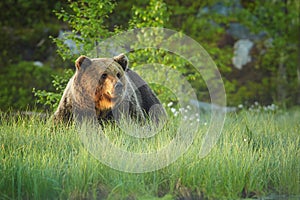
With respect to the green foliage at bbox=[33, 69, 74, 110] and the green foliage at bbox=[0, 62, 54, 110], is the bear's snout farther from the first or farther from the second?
the green foliage at bbox=[0, 62, 54, 110]

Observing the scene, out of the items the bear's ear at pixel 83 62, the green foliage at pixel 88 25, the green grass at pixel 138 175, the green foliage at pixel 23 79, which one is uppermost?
the green foliage at pixel 88 25

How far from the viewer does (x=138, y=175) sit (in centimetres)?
447

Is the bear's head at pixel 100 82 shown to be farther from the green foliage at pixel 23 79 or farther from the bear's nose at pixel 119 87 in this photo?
the green foliage at pixel 23 79

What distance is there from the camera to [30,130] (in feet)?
17.6

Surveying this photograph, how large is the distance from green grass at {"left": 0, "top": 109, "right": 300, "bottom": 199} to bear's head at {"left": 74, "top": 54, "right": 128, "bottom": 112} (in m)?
0.42

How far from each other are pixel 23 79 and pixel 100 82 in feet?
19.6

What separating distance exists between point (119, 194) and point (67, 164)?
1.88 feet

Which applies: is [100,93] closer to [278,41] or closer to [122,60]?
[122,60]

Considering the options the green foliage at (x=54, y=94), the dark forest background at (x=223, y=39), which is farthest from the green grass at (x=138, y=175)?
the dark forest background at (x=223, y=39)

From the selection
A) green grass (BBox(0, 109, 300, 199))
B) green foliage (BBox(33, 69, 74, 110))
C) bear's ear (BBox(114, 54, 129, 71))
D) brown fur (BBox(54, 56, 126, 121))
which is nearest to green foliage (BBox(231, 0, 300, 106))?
green foliage (BBox(33, 69, 74, 110))

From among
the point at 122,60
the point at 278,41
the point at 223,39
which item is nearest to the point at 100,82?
the point at 122,60

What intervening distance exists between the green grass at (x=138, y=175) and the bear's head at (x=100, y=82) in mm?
422

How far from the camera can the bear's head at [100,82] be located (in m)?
5.57

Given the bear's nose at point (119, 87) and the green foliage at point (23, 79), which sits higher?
the bear's nose at point (119, 87)
